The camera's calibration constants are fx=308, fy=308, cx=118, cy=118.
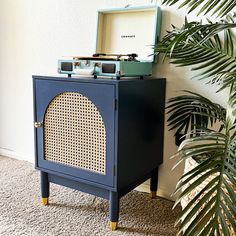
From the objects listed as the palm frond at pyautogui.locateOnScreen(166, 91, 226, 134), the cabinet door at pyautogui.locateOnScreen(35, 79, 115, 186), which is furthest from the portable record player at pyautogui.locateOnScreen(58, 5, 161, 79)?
the palm frond at pyautogui.locateOnScreen(166, 91, 226, 134)

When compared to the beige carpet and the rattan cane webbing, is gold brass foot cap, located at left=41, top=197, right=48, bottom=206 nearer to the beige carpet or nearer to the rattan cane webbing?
the beige carpet

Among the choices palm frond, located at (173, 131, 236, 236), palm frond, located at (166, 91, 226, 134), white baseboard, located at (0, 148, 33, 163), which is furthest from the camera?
white baseboard, located at (0, 148, 33, 163)

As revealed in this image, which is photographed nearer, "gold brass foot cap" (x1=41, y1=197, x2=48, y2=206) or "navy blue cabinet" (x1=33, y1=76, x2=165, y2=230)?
"navy blue cabinet" (x1=33, y1=76, x2=165, y2=230)

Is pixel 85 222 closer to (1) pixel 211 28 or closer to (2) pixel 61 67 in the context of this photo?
(2) pixel 61 67

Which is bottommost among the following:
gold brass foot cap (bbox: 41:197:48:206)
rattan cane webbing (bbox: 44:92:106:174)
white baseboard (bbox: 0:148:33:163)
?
white baseboard (bbox: 0:148:33:163)

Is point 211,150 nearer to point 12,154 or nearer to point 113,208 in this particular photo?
point 113,208

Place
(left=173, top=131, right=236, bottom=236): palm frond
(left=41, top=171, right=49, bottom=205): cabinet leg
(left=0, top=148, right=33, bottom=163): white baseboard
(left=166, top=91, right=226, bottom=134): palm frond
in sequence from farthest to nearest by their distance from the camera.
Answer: (left=0, top=148, right=33, bottom=163): white baseboard < (left=41, top=171, right=49, bottom=205): cabinet leg < (left=166, top=91, right=226, bottom=134): palm frond < (left=173, top=131, right=236, bottom=236): palm frond

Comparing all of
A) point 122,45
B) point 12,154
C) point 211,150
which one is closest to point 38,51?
point 122,45

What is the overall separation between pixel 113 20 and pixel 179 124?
73 cm

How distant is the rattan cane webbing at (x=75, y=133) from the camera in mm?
1395

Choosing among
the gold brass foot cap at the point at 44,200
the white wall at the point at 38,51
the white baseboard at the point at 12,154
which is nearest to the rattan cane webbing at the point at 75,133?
the gold brass foot cap at the point at 44,200

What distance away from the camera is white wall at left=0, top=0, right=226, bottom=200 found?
5.55ft

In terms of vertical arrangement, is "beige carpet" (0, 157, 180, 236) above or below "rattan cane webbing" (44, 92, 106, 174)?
below

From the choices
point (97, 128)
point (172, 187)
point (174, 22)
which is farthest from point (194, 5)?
point (172, 187)
